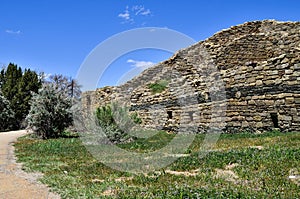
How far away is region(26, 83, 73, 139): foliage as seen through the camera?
16.8 meters

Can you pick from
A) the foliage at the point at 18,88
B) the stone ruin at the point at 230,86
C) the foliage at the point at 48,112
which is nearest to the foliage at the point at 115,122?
the stone ruin at the point at 230,86

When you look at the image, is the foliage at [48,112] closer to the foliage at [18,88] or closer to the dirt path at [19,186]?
the dirt path at [19,186]

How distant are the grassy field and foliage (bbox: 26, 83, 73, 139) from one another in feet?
26.4

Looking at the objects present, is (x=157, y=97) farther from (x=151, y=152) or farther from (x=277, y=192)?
(x=277, y=192)

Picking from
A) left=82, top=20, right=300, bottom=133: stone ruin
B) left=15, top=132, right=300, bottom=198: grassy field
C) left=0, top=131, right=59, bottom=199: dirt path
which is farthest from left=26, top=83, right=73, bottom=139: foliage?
left=0, top=131, right=59, bottom=199: dirt path

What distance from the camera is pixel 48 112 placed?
1673cm

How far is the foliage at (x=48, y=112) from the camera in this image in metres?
16.8

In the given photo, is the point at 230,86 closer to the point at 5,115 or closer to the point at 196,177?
the point at 196,177

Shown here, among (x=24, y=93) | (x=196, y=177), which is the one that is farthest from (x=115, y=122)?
(x=24, y=93)

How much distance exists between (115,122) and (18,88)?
961 inches

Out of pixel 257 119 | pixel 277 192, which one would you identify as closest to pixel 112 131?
pixel 257 119

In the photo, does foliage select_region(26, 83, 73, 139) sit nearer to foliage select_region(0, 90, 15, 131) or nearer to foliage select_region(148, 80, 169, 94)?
foliage select_region(148, 80, 169, 94)

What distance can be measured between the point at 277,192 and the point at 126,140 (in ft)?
29.2

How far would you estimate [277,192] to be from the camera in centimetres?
482
